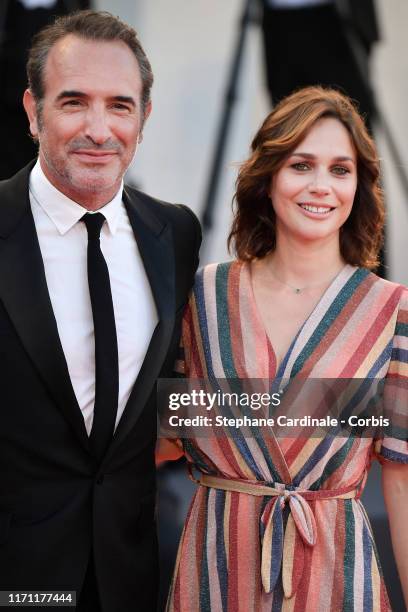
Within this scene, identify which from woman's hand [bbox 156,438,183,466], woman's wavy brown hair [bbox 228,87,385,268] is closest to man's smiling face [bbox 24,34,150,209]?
woman's wavy brown hair [bbox 228,87,385,268]

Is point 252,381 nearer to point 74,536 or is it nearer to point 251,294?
point 251,294

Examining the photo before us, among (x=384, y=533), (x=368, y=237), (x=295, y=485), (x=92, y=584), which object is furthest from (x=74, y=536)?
(x=384, y=533)

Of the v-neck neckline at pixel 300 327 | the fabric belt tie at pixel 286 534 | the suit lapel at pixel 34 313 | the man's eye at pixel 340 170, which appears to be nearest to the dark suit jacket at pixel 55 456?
the suit lapel at pixel 34 313

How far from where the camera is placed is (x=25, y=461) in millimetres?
1521

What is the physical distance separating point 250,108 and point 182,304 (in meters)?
1.67

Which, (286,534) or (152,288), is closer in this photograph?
(286,534)

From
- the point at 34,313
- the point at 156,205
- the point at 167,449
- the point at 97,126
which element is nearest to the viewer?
the point at 34,313

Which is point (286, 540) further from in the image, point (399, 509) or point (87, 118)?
point (87, 118)

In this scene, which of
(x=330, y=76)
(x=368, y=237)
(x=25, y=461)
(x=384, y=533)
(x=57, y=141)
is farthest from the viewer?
(x=330, y=76)

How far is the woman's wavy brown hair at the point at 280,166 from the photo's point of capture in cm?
166

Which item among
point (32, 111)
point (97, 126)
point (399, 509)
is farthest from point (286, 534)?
point (32, 111)

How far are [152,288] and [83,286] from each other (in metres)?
0.14

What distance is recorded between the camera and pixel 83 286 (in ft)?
5.19

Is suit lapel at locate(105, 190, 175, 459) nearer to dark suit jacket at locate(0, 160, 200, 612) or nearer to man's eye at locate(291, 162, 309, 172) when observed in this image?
dark suit jacket at locate(0, 160, 200, 612)
